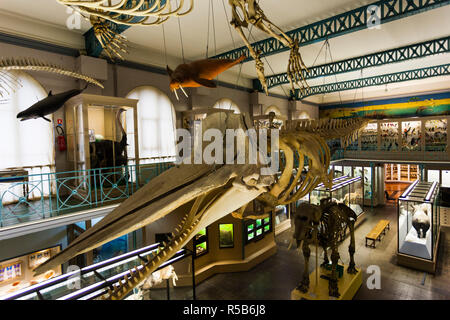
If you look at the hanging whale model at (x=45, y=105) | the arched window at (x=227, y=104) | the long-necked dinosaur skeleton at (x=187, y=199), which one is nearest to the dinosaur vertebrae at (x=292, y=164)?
the long-necked dinosaur skeleton at (x=187, y=199)

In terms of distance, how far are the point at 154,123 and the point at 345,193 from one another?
909 cm

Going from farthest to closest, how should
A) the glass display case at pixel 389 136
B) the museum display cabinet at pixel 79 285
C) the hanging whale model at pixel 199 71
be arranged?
the glass display case at pixel 389 136 → the hanging whale model at pixel 199 71 → the museum display cabinet at pixel 79 285

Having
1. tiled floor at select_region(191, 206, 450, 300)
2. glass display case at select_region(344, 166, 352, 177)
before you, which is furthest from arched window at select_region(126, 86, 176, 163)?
glass display case at select_region(344, 166, 352, 177)

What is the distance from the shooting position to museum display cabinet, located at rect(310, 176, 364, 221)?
10.5 metres

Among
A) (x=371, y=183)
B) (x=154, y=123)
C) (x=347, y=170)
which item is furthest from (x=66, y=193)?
(x=347, y=170)

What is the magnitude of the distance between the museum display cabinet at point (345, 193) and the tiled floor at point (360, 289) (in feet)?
7.31

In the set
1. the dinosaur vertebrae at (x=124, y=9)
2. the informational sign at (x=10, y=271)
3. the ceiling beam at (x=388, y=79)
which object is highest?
the ceiling beam at (x=388, y=79)

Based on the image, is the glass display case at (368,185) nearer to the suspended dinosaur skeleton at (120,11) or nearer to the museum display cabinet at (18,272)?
the museum display cabinet at (18,272)

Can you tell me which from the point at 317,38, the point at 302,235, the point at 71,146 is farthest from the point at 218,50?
the point at 302,235

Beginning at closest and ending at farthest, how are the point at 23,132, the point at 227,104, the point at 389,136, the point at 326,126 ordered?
1. the point at 326,126
2. the point at 23,132
3. the point at 227,104
4. the point at 389,136

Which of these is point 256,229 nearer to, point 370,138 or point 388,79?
point 388,79

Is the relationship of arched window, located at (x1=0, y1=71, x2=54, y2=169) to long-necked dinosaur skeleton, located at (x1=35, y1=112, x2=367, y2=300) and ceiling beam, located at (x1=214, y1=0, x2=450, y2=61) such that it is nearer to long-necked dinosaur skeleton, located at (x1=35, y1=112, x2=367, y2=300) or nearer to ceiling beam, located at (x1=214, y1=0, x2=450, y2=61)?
ceiling beam, located at (x1=214, y1=0, x2=450, y2=61)

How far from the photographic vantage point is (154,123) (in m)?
9.64

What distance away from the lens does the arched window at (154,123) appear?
9.26 metres
